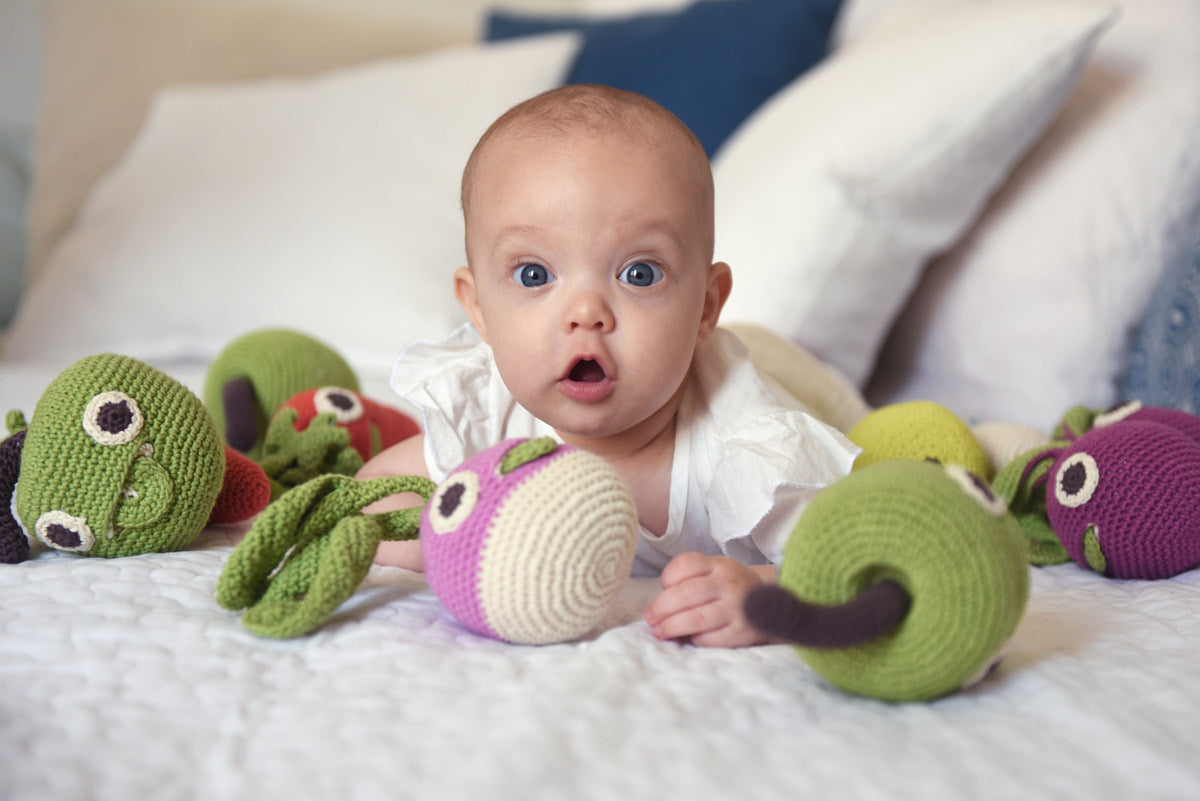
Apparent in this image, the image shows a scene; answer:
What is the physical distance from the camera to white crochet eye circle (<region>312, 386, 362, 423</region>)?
0.96 metres

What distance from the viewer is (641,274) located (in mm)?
761

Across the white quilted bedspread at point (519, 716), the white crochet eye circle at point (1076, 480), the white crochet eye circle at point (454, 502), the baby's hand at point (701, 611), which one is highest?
the white crochet eye circle at point (1076, 480)

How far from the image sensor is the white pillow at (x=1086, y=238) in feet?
3.85

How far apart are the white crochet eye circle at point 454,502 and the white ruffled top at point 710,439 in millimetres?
243

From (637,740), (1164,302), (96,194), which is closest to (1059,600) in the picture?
(637,740)

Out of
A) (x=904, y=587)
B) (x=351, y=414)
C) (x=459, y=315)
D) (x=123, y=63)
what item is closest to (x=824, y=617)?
(x=904, y=587)

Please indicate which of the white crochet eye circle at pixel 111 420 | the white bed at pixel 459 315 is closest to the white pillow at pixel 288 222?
the white bed at pixel 459 315

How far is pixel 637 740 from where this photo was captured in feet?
1.55

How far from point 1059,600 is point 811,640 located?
0.33 m

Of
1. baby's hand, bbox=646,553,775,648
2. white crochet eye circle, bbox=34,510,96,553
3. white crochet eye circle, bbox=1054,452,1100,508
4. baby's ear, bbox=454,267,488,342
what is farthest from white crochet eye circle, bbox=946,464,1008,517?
white crochet eye circle, bbox=34,510,96,553

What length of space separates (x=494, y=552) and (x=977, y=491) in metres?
0.27

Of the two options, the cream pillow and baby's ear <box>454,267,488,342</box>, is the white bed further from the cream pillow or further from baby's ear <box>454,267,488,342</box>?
baby's ear <box>454,267,488,342</box>

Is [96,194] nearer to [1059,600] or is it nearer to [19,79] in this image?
[19,79]

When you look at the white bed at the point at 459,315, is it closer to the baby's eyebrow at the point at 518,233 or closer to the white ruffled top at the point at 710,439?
the white ruffled top at the point at 710,439
